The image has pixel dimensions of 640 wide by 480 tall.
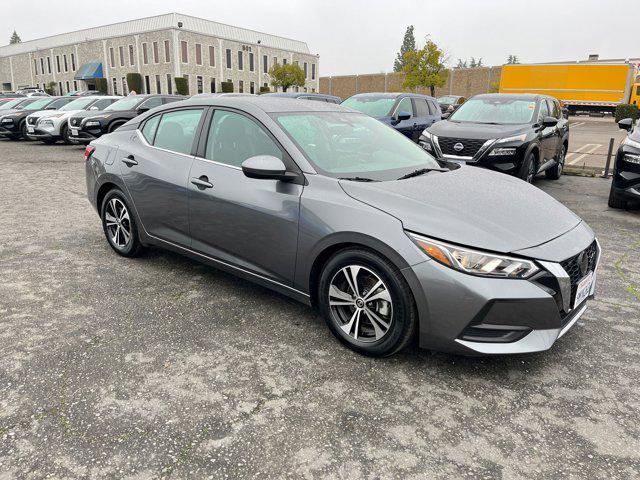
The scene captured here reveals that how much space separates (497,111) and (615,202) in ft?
8.63

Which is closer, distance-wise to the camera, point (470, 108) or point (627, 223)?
point (627, 223)

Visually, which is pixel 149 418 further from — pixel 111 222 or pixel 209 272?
pixel 111 222

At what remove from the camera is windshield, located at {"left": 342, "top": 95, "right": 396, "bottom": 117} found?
440 inches

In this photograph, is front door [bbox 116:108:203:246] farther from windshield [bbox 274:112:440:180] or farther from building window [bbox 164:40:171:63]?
building window [bbox 164:40:171:63]

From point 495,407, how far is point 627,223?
16.9ft

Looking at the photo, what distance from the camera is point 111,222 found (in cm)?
504

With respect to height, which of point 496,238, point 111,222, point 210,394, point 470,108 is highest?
point 470,108

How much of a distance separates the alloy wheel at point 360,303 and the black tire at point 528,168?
18.6 ft

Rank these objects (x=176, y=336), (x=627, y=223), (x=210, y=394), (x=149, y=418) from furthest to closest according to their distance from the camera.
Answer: (x=627, y=223), (x=176, y=336), (x=210, y=394), (x=149, y=418)

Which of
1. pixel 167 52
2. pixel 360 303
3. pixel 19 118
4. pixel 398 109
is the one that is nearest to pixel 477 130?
pixel 398 109

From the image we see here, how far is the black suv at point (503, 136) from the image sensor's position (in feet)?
25.6

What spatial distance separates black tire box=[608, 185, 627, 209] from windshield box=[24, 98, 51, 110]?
18898 millimetres

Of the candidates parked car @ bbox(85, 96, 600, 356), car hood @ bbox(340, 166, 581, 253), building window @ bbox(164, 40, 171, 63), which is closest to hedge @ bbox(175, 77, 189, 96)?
building window @ bbox(164, 40, 171, 63)

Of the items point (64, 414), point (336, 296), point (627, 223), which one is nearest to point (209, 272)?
point (336, 296)
